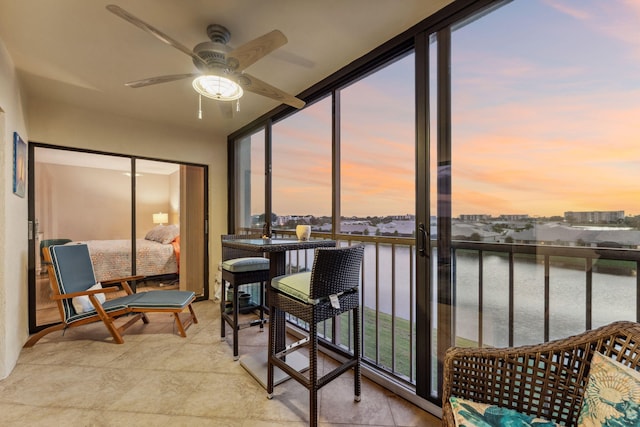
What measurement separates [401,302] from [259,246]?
1215mm

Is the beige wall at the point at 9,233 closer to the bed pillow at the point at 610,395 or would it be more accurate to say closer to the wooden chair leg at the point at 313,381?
the wooden chair leg at the point at 313,381

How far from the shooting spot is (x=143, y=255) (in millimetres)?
3746

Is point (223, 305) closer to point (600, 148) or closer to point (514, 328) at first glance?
point (514, 328)

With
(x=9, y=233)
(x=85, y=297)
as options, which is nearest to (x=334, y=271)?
(x=9, y=233)

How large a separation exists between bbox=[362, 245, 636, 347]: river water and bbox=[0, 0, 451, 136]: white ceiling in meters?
1.61

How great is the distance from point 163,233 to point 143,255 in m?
0.39

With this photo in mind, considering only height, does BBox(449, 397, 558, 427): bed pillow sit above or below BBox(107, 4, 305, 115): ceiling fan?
below

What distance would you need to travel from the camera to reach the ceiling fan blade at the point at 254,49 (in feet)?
4.88

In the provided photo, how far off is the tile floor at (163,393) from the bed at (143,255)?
107 cm

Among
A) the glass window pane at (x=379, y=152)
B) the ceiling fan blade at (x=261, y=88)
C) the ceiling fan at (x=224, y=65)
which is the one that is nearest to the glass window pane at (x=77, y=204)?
Answer: the ceiling fan at (x=224, y=65)

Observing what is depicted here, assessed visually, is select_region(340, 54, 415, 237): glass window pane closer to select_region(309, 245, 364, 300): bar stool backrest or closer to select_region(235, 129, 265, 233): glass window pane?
select_region(309, 245, 364, 300): bar stool backrest

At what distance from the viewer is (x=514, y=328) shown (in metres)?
1.47

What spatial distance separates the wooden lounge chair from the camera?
259cm

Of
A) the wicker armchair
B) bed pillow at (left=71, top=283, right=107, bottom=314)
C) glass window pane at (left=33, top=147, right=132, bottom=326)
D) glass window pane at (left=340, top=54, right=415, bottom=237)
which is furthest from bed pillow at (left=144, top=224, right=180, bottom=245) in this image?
the wicker armchair
